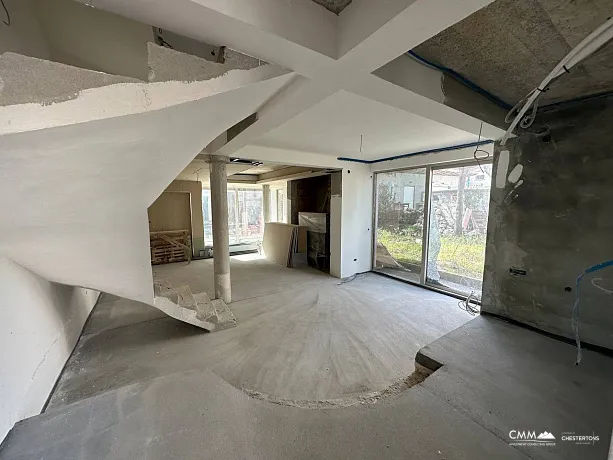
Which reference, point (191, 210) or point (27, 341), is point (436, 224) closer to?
point (27, 341)

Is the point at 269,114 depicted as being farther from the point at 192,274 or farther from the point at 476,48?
the point at 192,274

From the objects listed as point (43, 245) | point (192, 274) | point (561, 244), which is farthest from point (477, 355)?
point (192, 274)

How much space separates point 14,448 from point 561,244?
12.9ft

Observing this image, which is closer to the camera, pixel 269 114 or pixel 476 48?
pixel 476 48

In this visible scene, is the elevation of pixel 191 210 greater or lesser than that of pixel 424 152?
lesser

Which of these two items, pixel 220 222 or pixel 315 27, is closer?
pixel 315 27

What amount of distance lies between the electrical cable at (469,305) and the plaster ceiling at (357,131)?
239 cm

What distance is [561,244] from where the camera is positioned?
6.56 feet

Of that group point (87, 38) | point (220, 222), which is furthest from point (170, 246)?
point (87, 38)

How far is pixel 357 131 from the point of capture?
2.93m

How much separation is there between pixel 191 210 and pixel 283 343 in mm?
5721

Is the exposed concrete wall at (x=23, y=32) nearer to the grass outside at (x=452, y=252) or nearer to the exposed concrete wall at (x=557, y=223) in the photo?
the exposed concrete wall at (x=557, y=223)

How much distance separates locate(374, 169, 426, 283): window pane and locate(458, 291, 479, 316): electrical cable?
0.95 m

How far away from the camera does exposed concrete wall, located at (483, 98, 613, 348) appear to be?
5.94 feet
